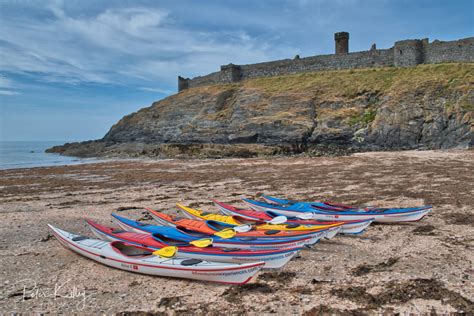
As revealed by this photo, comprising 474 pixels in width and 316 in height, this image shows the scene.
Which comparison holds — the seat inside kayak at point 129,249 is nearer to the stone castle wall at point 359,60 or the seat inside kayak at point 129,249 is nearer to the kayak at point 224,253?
the kayak at point 224,253

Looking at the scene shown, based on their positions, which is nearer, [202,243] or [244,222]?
[202,243]

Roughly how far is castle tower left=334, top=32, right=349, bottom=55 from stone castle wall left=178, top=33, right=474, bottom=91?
0.79m

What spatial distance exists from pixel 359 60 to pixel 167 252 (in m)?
42.0

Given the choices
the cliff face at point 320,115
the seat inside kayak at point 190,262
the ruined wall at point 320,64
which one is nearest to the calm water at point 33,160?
the cliff face at point 320,115

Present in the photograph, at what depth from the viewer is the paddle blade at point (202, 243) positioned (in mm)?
5625

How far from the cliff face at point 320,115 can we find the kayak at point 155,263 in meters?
25.7

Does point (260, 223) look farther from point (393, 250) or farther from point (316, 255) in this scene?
point (393, 250)

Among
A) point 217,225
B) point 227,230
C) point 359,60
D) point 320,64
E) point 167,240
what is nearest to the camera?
point 167,240

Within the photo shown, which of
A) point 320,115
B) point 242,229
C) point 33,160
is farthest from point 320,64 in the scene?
point 242,229

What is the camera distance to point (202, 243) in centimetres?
570

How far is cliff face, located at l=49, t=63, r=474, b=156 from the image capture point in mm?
28047

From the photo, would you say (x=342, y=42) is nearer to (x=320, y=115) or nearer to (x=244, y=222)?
(x=320, y=115)

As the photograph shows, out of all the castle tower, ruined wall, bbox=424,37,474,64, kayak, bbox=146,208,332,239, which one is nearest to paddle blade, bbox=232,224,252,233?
kayak, bbox=146,208,332,239

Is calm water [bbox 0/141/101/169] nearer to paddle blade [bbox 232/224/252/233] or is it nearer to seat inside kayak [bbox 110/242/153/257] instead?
seat inside kayak [bbox 110/242/153/257]
